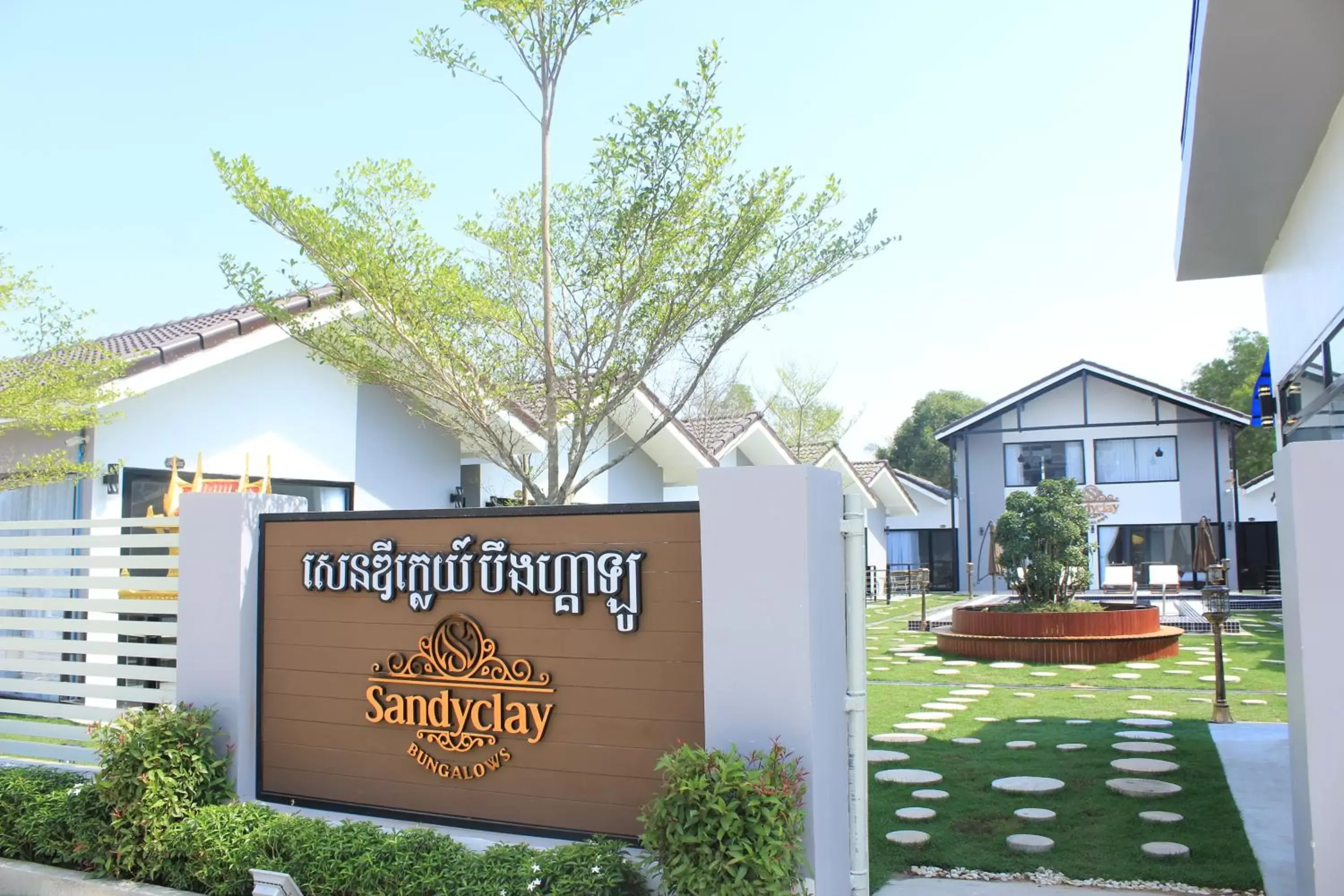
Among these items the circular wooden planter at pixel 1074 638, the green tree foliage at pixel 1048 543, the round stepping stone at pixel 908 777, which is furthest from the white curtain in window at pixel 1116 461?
the round stepping stone at pixel 908 777

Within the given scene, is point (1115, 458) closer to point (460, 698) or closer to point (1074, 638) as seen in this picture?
point (1074, 638)

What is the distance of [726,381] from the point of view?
104 feet

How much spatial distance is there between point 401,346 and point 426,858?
219 inches

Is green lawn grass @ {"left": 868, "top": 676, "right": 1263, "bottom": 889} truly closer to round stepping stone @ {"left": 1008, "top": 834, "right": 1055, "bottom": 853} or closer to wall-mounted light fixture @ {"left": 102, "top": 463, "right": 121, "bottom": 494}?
round stepping stone @ {"left": 1008, "top": 834, "right": 1055, "bottom": 853}

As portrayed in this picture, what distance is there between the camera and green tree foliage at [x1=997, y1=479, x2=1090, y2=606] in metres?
14.5

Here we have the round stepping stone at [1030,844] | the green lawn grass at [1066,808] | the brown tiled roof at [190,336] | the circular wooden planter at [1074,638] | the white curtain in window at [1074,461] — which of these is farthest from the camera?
the white curtain in window at [1074,461]

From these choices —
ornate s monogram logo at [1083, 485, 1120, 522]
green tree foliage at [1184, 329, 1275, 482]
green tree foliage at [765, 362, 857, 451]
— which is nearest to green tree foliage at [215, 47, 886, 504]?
ornate s monogram logo at [1083, 485, 1120, 522]

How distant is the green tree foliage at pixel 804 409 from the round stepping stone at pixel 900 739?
94.6 ft

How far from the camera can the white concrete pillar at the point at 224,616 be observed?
5.64 metres

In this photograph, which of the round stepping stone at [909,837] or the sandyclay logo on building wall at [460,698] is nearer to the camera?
the sandyclay logo on building wall at [460,698]

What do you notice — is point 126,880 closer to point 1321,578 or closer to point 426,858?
point 426,858

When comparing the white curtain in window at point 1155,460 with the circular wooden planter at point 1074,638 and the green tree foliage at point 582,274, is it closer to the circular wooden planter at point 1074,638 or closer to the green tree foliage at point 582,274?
the circular wooden planter at point 1074,638

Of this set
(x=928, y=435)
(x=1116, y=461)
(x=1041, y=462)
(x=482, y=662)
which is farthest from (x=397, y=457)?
(x=928, y=435)

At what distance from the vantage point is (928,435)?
5438cm
